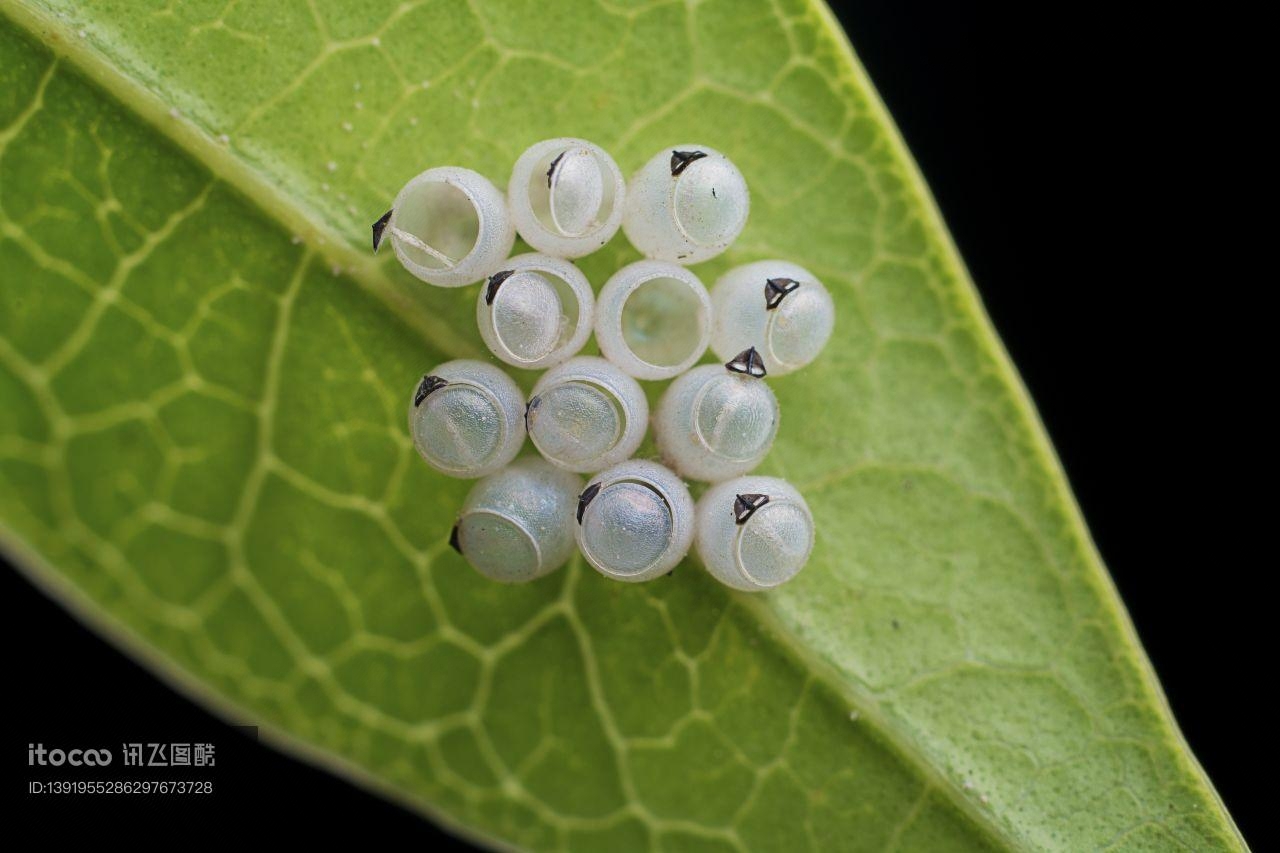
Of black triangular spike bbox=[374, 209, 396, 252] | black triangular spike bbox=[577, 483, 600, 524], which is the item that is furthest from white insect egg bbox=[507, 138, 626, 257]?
black triangular spike bbox=[577, 483, 600, 524]

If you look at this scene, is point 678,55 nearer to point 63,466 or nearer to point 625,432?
point 625,432

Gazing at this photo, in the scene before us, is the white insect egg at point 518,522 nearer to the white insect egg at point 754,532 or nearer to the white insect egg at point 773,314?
A: the white insect egg at point 754,532


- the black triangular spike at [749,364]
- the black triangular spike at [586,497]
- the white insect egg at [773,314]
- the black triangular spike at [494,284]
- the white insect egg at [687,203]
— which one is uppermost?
the white insect egg at [687,203]

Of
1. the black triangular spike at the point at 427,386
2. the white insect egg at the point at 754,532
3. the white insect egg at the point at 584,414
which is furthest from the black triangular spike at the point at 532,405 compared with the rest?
the white insect egg at the point at 754,532

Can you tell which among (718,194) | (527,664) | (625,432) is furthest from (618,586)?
(718,194)

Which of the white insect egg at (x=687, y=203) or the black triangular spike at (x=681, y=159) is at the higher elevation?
the black triangular spike at (x=681, y=159)

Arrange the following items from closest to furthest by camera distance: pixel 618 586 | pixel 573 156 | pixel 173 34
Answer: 1. pixel 573 156
2. pixel 173 34
3. pixel 618 586

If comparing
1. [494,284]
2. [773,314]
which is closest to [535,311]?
[494,284]
